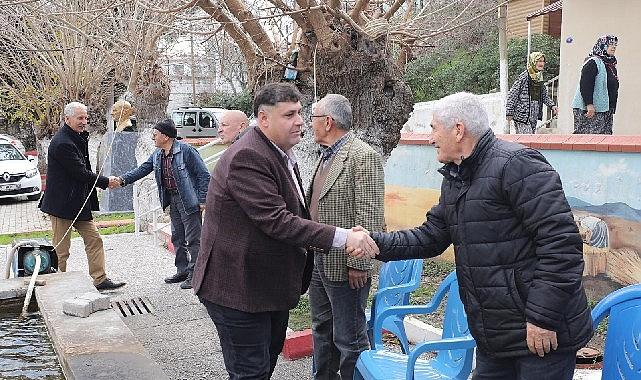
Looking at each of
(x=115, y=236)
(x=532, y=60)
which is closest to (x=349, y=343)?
(x=532, y=60)

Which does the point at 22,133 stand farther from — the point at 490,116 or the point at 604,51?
the point at 604,51

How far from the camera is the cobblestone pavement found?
13.3 m

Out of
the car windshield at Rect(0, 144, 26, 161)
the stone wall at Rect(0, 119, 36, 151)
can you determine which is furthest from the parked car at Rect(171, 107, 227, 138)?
the stone wall at Rect(0, 119, 36, 151)

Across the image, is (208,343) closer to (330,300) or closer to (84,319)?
(84,319)

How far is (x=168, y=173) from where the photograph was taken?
280 inches

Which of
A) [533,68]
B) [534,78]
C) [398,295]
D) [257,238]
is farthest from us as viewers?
[534,78]

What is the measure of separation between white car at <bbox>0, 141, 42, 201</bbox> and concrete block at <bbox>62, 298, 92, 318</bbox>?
46.4ft

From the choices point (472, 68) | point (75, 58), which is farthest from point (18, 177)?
point (472, 68)

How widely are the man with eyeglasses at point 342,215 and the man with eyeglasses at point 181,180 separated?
3.10 m

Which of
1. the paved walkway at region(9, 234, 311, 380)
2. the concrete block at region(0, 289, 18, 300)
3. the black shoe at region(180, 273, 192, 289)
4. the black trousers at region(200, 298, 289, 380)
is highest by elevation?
the black trousers at region(200, 298, 289, 380)

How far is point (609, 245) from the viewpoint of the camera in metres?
5.73

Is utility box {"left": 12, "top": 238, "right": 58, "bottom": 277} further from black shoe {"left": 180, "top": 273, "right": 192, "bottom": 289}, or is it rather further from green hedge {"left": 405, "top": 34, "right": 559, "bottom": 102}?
green hedge {"left": 405, "top": 34, "right": 559, "bottom": 102}

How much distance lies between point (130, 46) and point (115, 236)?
343 cm

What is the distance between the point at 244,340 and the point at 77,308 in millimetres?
2088
